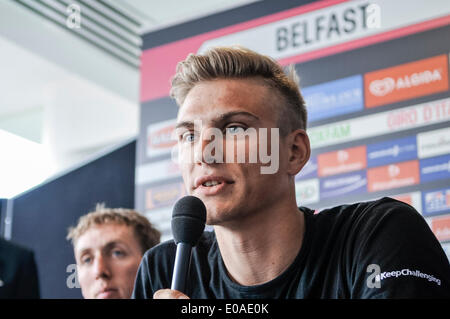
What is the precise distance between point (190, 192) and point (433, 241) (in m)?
0.42

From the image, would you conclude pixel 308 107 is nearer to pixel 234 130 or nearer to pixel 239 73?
pixel 239 73

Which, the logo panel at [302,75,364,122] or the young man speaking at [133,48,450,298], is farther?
the logo panel at [302,75,364,122]

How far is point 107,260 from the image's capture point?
1.97 meters

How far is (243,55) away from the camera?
1.40m

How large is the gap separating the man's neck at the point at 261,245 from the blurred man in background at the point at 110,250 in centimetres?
67

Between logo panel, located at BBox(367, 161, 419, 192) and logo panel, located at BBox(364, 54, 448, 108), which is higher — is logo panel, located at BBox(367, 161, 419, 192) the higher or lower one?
the lower one

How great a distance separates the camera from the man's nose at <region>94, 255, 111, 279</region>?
1.93m

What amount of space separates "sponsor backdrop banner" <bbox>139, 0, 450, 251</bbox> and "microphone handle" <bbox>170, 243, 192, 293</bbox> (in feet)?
4.46

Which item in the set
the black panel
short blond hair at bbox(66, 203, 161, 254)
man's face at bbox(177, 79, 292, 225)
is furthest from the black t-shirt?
the black panel

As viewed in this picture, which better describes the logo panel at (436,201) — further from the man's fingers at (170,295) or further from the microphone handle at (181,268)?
the man's fingers at (170,295)

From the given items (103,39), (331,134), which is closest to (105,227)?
(331,134)

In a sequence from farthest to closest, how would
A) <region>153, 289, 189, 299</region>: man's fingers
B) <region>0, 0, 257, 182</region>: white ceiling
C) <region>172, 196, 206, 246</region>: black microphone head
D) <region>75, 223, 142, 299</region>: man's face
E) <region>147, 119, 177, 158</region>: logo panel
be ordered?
1. <region>0, 0, 257, 182</region>: white ceiling
2. <region>147, 119, 177, 158</region>: logo panel
3. <region>75, 223, 142, 299</region>: man's face
4. <region>172, 196, 206, 246</region>: black microphone head
5. <region>153, 289, 189, 299</region>: man's fingers

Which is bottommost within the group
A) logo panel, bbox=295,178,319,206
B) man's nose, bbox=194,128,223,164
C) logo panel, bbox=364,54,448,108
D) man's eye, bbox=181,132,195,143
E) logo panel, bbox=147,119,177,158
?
man's nose, bbox=194,128,223,164

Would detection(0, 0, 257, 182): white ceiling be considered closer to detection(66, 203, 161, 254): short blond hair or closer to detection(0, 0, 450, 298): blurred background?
detection(0, 0, 450, 298): blurred background
